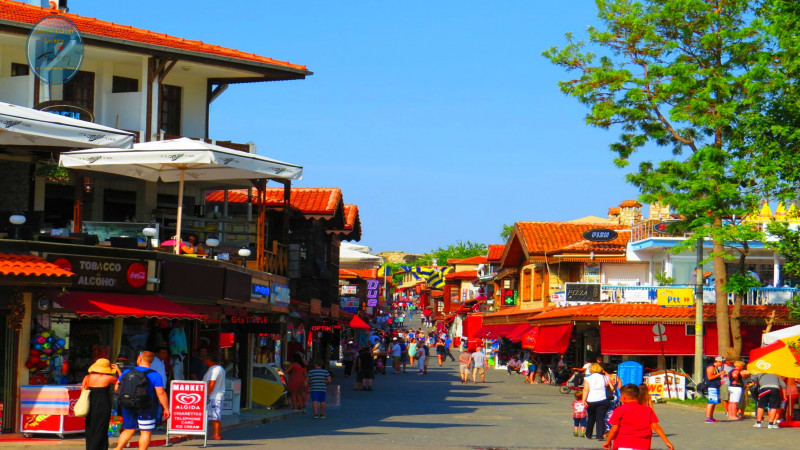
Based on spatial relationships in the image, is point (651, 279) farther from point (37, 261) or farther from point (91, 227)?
point (37, 261)

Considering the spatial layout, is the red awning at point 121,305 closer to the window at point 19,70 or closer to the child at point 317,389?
the child at point 317,389

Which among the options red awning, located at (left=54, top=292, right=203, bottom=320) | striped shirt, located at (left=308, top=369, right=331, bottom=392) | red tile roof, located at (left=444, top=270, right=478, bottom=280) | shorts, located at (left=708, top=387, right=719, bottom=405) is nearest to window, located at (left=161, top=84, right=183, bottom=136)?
striped shirt, located at (left=308, top=369, right=331, bottom=392)

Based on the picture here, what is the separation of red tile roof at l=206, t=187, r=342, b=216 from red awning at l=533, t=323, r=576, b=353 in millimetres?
9724

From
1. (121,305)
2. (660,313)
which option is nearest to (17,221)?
(121,305)

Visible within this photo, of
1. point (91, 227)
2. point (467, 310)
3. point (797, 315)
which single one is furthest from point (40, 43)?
point (467, 310)

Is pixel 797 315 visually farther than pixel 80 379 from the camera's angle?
Yes

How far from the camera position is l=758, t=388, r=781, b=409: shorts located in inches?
935

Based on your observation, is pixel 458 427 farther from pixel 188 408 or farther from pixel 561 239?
pixel 561 239

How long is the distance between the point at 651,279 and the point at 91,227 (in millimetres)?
29477

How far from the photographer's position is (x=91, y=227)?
71.4ft

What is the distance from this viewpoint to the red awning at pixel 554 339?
40719 millimetres

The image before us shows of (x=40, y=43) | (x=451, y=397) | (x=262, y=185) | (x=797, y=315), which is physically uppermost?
(x=40, y=43)

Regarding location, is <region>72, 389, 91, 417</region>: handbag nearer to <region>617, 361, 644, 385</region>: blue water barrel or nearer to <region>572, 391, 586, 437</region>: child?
<region>572, 391, 586, 437</region>: child

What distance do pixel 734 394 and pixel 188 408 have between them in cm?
1440
